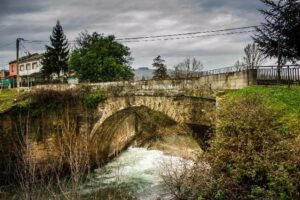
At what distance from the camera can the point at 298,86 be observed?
16703mm

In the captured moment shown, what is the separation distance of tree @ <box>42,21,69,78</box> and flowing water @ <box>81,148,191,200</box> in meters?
19.1

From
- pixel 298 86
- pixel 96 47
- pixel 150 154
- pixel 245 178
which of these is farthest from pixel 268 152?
pixel 96 47

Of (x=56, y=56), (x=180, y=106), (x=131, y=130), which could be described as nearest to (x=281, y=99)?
(x=180, y=106)

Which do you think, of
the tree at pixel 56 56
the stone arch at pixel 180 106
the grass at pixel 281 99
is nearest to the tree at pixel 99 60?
the tree at pixel 56 56

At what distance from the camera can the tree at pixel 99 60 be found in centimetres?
3603

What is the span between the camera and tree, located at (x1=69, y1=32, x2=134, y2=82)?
36.0m

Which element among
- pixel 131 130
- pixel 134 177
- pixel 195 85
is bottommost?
pixel 134 177

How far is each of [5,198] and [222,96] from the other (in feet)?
36.2

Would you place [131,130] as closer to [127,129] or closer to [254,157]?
[127,129]

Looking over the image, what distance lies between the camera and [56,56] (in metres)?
43.3

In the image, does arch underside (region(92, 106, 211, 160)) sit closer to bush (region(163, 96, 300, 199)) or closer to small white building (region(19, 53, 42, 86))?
bush (region(163, 96, 300, 199))

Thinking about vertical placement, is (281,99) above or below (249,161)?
above

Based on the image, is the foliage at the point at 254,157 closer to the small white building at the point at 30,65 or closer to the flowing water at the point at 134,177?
the flowing water at the point at 134,177

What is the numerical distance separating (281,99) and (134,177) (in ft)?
32.9
